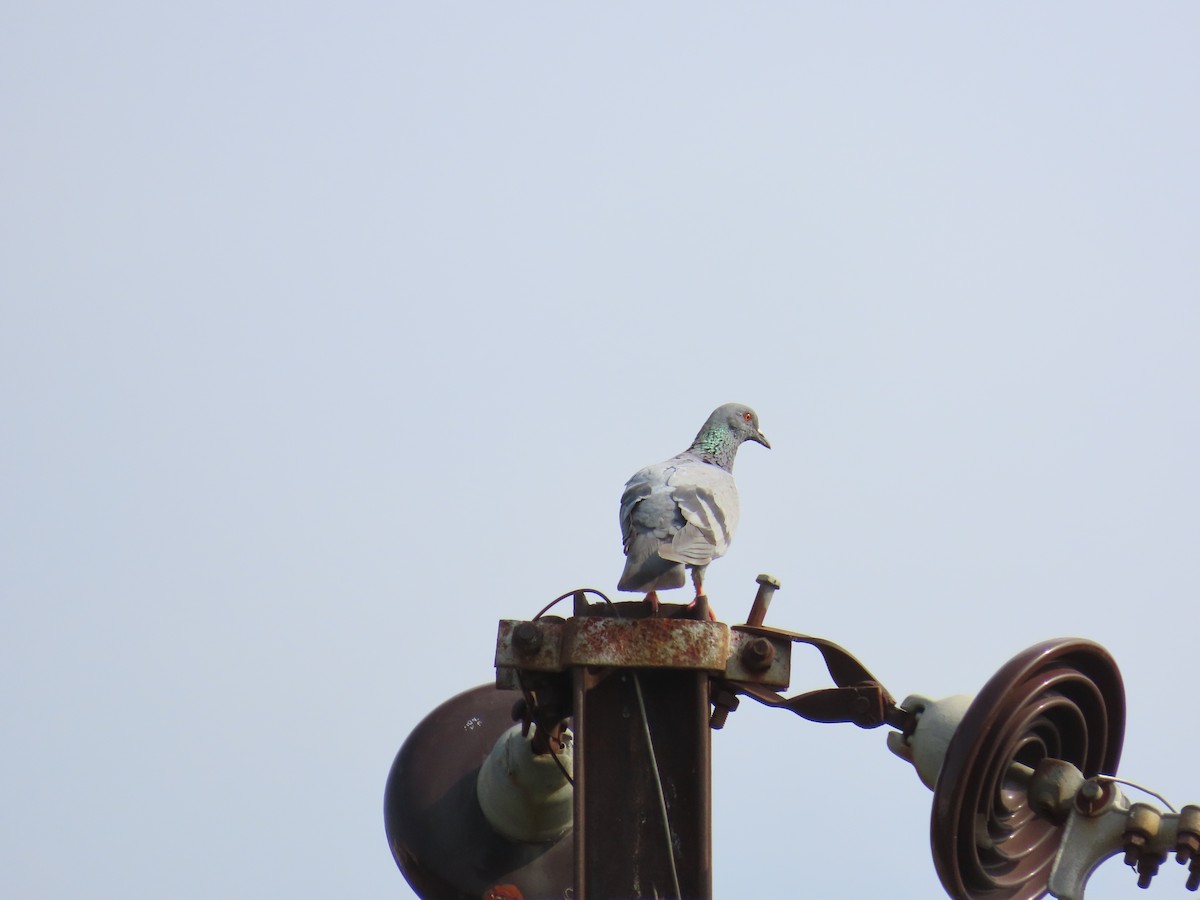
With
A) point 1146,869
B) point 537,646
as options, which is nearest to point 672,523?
point 537,646

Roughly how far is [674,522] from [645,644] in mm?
2696

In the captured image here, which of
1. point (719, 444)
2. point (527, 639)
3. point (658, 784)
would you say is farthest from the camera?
point (719, 444)

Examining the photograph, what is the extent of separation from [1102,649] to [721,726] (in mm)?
974

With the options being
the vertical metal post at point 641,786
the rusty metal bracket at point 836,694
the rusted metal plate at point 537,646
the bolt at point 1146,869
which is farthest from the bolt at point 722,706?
the bolt at point 1146,869

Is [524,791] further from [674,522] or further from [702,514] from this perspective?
[702,514]

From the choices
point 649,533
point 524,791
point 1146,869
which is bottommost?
point 1146,869

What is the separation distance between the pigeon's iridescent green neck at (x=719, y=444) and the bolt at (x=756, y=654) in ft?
15.8

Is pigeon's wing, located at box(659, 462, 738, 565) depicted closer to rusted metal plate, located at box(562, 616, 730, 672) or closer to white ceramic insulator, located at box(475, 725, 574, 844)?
white ceramic insulator, located at box(475, 725, 574, 844)

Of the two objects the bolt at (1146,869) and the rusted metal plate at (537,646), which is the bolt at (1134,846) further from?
the rusted metal plate at (537,646)

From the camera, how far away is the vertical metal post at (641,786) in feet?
13.1

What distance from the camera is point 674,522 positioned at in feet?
22.1

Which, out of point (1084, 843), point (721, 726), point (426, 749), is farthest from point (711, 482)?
point (1084, 843)

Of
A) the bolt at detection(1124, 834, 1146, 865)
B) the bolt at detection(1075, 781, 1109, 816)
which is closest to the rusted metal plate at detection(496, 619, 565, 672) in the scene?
the bolt at detection(1075, 781, 1109, 816)

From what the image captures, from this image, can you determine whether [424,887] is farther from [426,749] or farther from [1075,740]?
[1075,740]
